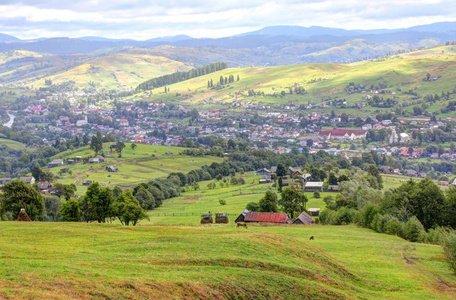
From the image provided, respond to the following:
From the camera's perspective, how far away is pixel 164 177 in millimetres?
136750

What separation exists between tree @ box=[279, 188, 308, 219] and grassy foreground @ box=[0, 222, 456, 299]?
3423 cm

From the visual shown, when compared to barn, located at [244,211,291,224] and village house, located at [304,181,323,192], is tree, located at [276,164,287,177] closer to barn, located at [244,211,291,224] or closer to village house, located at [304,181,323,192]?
village house, located at [304,181,323,192]

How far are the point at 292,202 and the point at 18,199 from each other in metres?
44.1

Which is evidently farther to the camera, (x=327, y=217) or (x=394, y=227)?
(x=327, y=217)

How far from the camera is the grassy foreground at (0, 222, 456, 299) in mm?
28391

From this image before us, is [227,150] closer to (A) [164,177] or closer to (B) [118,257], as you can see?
(A) [164,177]

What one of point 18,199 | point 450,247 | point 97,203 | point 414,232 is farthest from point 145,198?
point 450,247

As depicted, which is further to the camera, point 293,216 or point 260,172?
point 260,172

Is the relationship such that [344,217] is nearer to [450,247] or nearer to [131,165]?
[450,247]

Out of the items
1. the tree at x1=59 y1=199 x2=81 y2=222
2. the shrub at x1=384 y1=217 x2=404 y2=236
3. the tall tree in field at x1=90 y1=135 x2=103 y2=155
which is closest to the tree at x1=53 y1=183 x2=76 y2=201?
the tree at x1=59 y1=199 x2=81 y2=222

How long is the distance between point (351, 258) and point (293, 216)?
40.4 metres

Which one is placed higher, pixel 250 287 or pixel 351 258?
pixel 250 287

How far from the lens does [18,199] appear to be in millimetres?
67125

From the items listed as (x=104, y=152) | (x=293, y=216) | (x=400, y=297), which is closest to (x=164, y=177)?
(x=104, y=152)
